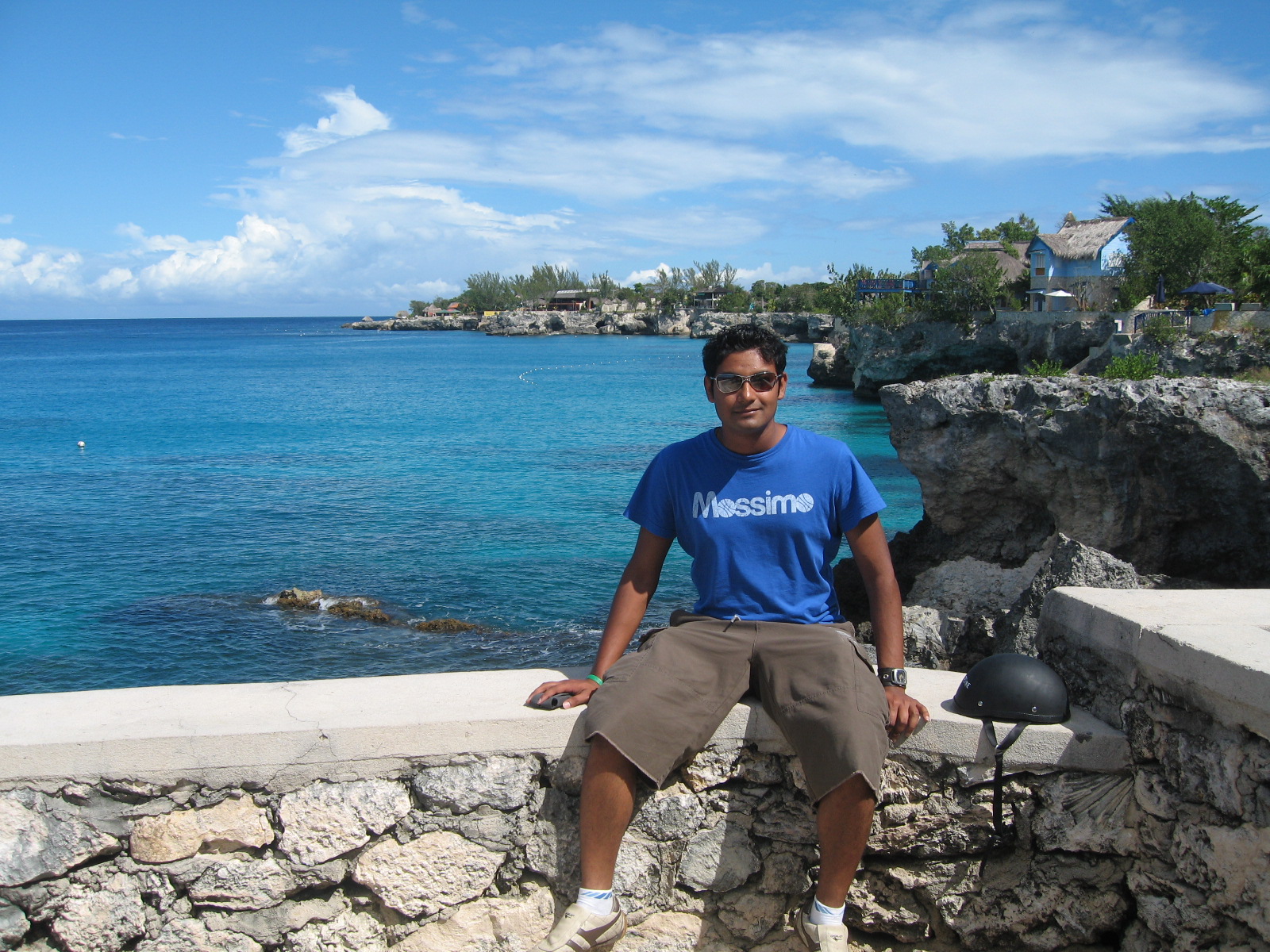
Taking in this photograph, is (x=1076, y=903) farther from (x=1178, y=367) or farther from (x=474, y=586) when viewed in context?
(x=1178, y=367)

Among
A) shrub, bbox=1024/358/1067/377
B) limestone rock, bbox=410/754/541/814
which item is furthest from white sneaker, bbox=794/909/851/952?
shrub, bbox=1024/358/1067/377

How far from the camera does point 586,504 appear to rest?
987 inches

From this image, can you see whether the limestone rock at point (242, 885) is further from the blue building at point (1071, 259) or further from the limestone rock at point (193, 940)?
the blue building at point (1071, 259)

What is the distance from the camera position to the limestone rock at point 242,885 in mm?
2664

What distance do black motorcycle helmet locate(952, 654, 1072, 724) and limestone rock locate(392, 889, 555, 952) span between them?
4.92ft

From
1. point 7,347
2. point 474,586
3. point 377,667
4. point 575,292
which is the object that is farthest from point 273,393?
point 575,292

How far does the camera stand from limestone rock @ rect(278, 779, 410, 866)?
2709mm

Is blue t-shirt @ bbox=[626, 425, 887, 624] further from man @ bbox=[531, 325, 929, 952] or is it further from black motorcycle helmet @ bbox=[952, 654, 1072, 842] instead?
black motorcycle helmet @ bbox=[952, 654, 1072, 842]

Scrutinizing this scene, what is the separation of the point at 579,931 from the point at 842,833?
82 cm

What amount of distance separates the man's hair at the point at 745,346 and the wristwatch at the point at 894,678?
1152 mm

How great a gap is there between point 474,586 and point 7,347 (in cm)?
13820

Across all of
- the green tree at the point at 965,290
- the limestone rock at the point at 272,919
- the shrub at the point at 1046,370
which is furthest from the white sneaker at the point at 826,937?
the green tree at the point at 965,290

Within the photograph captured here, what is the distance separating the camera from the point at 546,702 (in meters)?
2.91

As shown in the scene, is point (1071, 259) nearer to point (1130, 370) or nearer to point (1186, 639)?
point (1130, 370)
